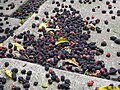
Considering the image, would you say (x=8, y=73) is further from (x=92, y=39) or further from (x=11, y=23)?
(x=11, y=23)

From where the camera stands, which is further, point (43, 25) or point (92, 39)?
point (43, 25)

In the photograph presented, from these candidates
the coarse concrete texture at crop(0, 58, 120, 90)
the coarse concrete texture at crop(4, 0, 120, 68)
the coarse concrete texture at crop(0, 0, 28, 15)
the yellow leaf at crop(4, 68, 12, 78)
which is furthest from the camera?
the coarse concrete texture at crop(0, 0, 28, 15)

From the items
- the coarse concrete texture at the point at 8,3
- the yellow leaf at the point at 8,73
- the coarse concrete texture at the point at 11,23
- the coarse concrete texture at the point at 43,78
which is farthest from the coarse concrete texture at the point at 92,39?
the coarse concrete texture at the point at 8,3

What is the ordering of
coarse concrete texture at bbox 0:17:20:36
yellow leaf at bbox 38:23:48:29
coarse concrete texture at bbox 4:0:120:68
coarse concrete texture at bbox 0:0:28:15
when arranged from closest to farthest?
coarse concrete texture at bbox 4:0:120:68, yellow leaf at bbox 38:23:48:29, coarse concrete texture at bbox 0:17:20:36, coarse concrete texture at bbox 0:0:28:15

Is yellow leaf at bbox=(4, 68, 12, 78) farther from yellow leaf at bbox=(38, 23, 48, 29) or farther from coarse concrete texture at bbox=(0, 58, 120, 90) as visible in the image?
yellow leaf at bbox=(38, 23, 48, 29)

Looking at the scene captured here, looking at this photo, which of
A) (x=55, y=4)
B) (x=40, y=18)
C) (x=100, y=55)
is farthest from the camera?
(x=55, y=4)

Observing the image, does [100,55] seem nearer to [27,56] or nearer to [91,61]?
[91,61]

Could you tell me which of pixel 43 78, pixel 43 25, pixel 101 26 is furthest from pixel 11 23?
pixel 43 78

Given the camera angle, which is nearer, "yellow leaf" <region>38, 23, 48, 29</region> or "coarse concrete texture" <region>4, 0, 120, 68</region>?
"coarse concrete texture" <region>4, 0, 120, 68</region>

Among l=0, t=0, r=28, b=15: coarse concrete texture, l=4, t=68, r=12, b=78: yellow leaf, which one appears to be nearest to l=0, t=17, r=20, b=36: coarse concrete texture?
l=0, t=0, r=28, b=15: coarse concrete texture

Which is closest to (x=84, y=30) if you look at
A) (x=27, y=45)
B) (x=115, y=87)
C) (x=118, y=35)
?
(x=118, y=35)

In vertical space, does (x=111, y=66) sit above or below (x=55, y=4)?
below
